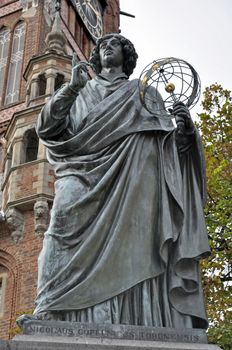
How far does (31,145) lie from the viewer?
22578 millimetres

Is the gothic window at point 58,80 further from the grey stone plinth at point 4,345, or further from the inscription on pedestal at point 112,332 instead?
the grey stone plinth at point 4,345

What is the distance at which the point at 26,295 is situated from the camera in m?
18.4

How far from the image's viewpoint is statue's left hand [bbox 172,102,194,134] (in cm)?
474

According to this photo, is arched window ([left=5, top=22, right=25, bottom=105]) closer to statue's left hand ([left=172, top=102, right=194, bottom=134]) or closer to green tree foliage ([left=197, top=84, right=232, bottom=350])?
green tree foliage ([left=197, top=84, right=232, bottom=350])

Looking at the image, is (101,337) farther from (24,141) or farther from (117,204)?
(24,141)

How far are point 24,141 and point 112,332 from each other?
1844 centimetres

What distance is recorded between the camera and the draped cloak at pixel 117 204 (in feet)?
13.6

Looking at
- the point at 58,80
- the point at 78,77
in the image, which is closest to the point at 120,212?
the point at 78,77

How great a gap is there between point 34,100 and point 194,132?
18828 mm

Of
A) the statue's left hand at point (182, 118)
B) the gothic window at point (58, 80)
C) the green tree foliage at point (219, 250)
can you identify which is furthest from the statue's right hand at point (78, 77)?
the gothic window at point (58, 80)

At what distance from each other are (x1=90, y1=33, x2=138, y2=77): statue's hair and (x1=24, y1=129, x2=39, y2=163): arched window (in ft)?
54.8

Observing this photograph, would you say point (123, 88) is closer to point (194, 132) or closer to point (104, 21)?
point (194, 132)

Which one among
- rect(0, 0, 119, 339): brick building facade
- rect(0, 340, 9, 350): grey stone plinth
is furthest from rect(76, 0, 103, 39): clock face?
rect(0, 340, 9, 350): grey stone plinth

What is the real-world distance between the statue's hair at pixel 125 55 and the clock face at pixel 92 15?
29.7 metres
